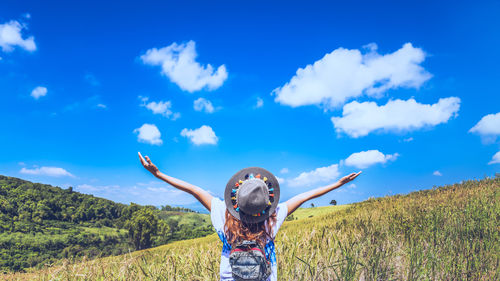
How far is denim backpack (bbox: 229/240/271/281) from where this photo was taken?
245 centimetres

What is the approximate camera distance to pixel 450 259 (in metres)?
3.92

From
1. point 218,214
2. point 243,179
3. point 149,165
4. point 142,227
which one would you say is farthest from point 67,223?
point 243,179

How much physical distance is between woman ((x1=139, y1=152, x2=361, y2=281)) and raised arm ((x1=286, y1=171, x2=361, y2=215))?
11mm

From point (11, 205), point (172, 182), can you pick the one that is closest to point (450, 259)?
point (172, 182)

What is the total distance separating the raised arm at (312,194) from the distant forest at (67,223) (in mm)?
102132

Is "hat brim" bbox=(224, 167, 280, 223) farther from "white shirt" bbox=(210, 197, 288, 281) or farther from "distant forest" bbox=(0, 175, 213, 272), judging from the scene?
"distant forest" bbox=(0, 175, 213, 272)

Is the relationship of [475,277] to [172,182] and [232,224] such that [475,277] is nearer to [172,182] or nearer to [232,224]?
[232,224]

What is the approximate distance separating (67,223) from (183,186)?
202 metres

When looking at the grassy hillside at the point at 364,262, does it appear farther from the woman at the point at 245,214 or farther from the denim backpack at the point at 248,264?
the denim backpack at the point at 248,264

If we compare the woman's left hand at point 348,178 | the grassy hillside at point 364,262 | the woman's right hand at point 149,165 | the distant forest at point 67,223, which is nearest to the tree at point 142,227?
the distant forest at point 67,223

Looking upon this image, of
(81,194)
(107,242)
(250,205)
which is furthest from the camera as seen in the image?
(81,194)

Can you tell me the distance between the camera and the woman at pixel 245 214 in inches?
98.3

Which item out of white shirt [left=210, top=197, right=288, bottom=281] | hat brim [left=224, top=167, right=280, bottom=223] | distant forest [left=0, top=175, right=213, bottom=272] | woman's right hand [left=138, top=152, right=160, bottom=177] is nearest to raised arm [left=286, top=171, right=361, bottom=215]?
white shirt [left=210, top=197, right=288, bottom=281]

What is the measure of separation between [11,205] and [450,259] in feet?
721
